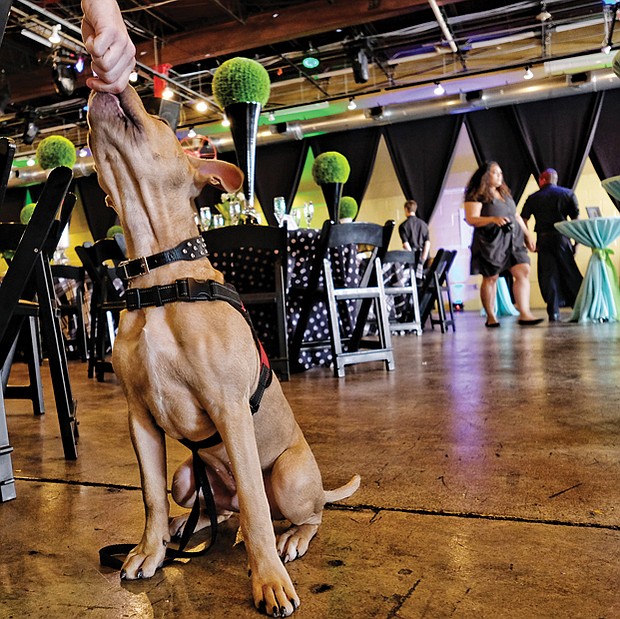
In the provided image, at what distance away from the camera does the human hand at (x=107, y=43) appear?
0.92 meters

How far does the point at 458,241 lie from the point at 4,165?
10129mm

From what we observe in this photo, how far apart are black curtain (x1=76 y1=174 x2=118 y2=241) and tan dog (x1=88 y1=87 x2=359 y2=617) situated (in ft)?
42.2

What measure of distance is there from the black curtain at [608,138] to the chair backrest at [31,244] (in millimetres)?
9414

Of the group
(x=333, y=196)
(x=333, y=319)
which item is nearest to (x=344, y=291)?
(x=333, y=319)

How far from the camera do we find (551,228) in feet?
22.3

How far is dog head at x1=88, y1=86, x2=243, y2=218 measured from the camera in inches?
Result: 39.6

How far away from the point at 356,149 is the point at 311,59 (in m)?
2.24

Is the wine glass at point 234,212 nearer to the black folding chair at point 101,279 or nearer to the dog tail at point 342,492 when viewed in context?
the black folding chair at point 101,279

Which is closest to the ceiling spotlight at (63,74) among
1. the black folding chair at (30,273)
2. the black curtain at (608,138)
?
the black folding chair at (30,273)

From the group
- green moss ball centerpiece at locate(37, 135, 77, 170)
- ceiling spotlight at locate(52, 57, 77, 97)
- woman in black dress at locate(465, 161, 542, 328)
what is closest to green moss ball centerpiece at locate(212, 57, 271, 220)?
green moss ball centerpiece at locate(37, 135, 77, 170)

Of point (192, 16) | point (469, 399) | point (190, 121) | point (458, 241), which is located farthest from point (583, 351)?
point (190, 121)

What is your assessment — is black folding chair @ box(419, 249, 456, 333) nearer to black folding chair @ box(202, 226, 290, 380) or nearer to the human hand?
black folding chair @ box(202, 226, 290, 380)

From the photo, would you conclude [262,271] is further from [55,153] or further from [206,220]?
[55,153]

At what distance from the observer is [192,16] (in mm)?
8172
